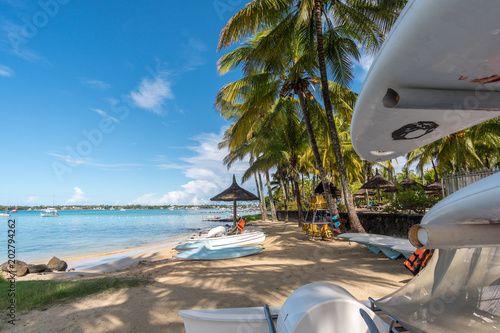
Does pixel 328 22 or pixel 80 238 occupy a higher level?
pixel 328 22

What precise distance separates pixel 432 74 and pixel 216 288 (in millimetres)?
4636

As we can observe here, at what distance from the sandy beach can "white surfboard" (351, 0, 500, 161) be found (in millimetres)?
3266

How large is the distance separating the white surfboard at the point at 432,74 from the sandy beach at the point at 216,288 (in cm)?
327

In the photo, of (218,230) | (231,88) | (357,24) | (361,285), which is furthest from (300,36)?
(361,285)

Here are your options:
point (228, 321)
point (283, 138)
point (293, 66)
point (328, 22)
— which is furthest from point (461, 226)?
point (283, 138)

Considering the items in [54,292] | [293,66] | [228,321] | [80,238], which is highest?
[293,66]

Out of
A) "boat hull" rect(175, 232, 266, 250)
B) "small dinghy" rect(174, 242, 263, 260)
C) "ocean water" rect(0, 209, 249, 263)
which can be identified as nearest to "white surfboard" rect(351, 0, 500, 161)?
"small dinghy" rect(174, 242, 263, 260)

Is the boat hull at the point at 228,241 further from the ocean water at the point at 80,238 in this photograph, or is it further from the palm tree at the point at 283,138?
the ocean water at the point at 80,238

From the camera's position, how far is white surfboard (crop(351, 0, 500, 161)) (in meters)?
0.88

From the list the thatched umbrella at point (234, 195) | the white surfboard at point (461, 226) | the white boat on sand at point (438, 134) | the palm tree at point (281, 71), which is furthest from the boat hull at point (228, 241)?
the white surfboard at point (461, 226)

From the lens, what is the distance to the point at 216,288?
4680 millimetres

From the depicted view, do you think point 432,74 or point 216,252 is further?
point 216,252

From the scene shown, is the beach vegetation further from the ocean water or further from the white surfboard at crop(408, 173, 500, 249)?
the ocean water

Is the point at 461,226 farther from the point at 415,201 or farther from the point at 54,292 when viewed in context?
the point at 415,201
